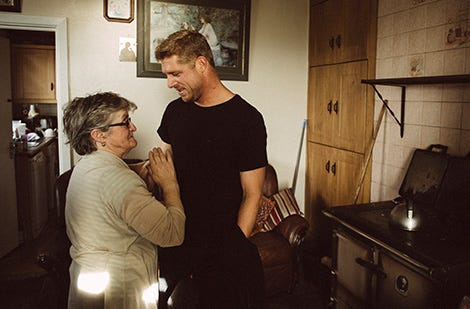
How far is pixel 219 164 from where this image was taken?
1756 mm

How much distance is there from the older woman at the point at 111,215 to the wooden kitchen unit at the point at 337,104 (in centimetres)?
186

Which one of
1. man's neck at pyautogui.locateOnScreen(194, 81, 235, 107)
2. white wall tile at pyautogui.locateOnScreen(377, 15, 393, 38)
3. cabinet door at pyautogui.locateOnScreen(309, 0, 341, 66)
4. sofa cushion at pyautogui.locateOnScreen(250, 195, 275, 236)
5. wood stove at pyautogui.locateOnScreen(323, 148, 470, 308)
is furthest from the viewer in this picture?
cabinet door at pyautogui.locateOnScreen(309, 0, 341, 66)

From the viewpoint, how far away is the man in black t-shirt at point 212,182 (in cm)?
170

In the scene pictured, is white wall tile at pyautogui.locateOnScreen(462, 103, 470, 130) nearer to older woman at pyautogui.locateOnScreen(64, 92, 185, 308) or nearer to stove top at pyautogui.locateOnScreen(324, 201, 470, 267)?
stove top at pyautogui.locateOnScreen(324, 201, 470, 267)

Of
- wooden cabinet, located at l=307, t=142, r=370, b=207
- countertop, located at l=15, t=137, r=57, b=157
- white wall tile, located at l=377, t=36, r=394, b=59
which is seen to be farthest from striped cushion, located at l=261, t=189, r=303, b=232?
countertop, located at l=15, t=137, r=57, b=157

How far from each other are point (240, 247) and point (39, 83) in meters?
5.21

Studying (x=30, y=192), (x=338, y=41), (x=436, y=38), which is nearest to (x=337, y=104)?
(x=338, y=41)

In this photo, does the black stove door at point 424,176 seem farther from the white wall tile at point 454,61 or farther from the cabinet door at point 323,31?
the cabinet door at point 323,31

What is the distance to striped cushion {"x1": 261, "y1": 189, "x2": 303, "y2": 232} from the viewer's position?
3.15m

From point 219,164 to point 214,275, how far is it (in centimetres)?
47

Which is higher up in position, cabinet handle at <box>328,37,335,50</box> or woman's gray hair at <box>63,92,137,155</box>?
cabinet handle at <box>328,37,335,50</box>

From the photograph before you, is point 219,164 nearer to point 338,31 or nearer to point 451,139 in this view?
point 451,139

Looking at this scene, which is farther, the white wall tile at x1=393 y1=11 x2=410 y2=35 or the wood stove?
the white wall tile at x1=393 y1=11 x2=410 y2=35

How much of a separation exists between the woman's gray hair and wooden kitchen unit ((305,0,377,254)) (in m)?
1.94
